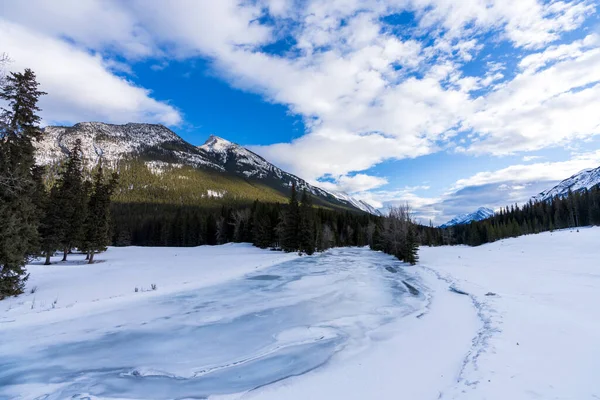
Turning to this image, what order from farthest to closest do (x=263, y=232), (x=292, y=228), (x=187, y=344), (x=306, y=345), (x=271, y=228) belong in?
(x=271, y=228) < (x=263, y=232) < (x=292, y=228) < (x=187, y=344) < (x=306, y=345)

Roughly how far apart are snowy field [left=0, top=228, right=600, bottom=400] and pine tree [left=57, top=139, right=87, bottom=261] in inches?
696

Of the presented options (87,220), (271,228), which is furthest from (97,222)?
(271,228)

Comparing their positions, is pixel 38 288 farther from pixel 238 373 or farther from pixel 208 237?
pixel 208 237

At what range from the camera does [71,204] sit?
1211 inches

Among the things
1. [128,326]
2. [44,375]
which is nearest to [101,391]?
[44,375]

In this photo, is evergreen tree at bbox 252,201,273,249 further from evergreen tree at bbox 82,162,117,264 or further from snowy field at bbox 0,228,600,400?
snowy field at bbox 0,228,600,400

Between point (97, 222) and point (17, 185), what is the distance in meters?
26.6

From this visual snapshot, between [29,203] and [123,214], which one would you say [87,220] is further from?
[123,214]

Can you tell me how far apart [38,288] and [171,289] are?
7177 millimetres

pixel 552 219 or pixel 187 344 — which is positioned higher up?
pixel 552 219

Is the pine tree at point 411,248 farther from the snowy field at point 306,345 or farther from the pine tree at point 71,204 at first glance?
the pine tree at point 71,204

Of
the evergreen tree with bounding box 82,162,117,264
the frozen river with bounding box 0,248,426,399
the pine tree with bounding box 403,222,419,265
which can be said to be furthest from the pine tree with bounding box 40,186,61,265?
the pine tree with bounding box 403,222,419,265

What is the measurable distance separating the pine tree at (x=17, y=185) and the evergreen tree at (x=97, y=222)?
1695 cm

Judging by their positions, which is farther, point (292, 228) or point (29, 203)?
point (292, 228)
